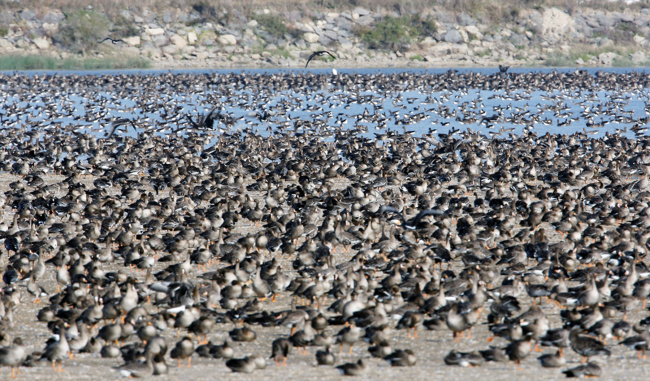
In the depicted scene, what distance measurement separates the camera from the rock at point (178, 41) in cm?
10994

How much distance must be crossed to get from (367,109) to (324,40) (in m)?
57.1

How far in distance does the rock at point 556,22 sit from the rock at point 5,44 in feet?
278

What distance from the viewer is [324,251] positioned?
19656 millimetres

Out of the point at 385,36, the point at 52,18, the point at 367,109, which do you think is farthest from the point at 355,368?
the point at 52,18

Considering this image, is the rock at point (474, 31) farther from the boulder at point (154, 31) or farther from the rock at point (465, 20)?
the boulder at point (154, 31)

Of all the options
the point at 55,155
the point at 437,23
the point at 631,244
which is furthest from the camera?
the point at 437,23

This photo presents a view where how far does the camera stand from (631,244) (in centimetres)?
1961

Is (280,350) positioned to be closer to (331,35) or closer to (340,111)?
(340,111)

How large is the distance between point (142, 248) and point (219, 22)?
3983 inches

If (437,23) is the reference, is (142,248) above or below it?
below

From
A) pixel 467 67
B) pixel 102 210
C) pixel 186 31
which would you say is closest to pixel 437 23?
pixel 467 67

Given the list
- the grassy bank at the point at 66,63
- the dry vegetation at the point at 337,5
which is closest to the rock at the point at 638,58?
the dry vegetation at the point at 337,5

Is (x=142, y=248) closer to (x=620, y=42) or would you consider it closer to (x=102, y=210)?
(x=102, y=210)

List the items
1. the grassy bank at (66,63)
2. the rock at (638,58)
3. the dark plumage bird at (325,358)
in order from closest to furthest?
the dark plumage bird at (325,358) → the grassy bank at (66,63) → the rock at (638,58)
